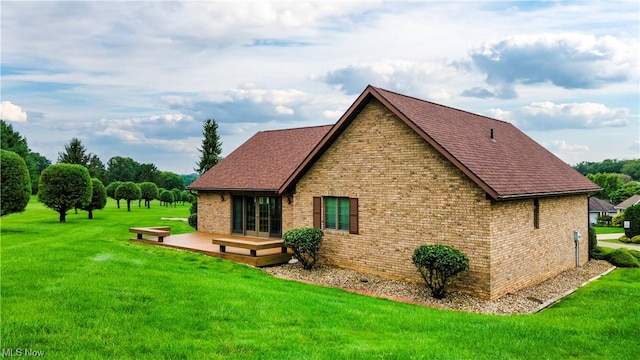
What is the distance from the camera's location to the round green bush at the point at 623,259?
2061 centimetres

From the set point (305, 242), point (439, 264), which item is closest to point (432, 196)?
point (439, 264)

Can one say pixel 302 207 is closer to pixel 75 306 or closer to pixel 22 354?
pixel 75 306

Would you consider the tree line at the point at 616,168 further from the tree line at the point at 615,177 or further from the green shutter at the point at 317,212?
the green shutter at the point at 317,212

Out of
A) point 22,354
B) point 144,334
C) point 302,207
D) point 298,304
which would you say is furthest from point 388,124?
point 22,354

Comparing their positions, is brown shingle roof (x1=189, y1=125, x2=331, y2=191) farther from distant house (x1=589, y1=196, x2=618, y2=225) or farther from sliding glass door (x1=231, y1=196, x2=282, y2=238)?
distant house (x1=589, y1=196, x2=618, y2=225)

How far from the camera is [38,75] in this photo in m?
15.2

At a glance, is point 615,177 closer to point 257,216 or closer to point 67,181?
point 257,216

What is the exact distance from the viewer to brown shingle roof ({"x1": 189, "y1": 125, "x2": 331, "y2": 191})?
71.8ft

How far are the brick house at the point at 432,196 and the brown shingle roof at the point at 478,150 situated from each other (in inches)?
2.1

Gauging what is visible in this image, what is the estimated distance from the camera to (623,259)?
2084 centimetres

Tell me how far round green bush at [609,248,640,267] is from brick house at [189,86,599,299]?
1890mm

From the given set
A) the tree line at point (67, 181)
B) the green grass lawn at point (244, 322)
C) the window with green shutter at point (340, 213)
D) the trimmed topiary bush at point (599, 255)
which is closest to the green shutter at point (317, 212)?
the window with green shutter at point (340, 213)

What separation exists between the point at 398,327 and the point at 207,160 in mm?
37272

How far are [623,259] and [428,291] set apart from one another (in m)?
13.1
